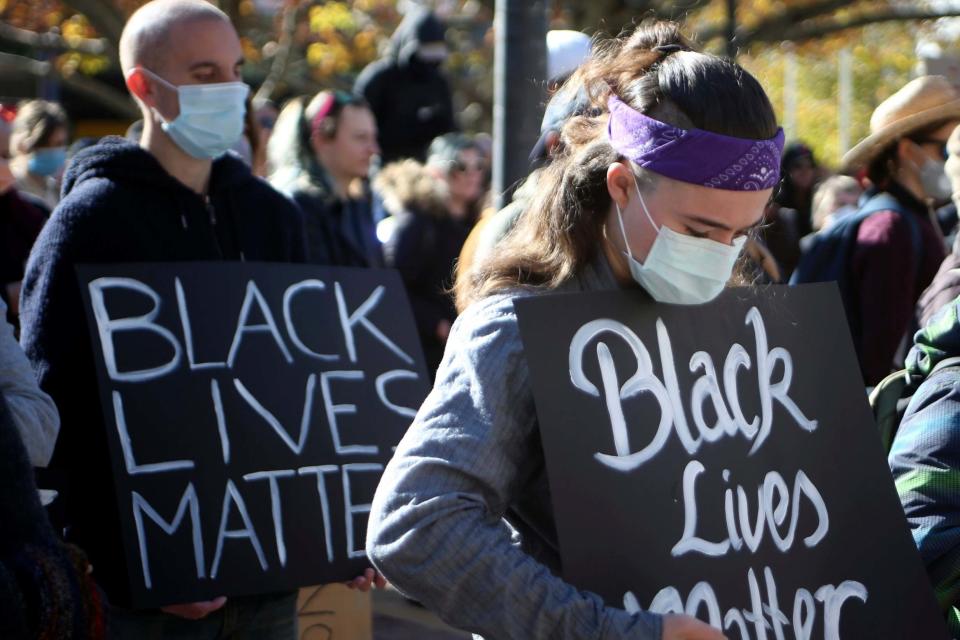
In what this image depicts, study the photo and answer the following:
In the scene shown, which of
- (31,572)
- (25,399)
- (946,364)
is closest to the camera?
(31,572)

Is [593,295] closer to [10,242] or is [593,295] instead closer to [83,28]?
[10,242]

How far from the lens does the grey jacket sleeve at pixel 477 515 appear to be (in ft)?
6.70

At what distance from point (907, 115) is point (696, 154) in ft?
10.9

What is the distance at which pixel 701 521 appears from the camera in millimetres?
2260

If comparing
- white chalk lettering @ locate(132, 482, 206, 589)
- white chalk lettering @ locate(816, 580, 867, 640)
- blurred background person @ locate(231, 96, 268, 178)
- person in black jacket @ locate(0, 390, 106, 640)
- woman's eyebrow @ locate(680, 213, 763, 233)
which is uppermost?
woman's eyebrow @ locate(680, 213, 763, 233)

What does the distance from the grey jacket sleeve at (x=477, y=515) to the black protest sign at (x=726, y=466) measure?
0.17 ft

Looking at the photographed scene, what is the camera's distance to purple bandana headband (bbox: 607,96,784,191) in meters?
2.21

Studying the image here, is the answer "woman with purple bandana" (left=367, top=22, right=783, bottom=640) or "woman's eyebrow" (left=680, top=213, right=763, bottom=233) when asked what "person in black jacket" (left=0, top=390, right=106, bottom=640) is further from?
"woman's eyebrow" (left=680, top=213, right=763, bottom=233)

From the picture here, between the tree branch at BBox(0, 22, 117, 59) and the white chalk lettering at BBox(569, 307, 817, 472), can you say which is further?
the tree branch at BBox(0, 22, 117, 59)

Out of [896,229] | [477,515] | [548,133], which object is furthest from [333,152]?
[477,515]

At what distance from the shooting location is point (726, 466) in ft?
7.64

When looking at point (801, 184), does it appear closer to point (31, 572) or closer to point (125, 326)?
point (125, 326)

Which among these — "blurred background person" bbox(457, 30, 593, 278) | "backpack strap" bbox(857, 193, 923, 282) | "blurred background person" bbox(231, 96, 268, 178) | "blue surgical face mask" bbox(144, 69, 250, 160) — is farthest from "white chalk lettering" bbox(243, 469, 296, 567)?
"backpack strap" bbox(857, 193, 923, 282)

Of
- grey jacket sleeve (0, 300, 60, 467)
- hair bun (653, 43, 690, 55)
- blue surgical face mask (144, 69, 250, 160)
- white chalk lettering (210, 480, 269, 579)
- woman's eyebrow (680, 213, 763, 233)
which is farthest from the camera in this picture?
blue surgical face mask (144, 69, 250, 160)
